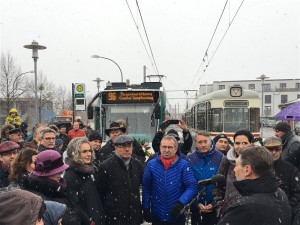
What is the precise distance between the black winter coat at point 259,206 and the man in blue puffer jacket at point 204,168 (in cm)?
237

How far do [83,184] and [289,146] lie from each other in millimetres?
3750

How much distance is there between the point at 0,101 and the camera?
85.3ft

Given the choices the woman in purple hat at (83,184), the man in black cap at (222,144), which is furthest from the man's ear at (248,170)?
the man in black cap at (222,144)

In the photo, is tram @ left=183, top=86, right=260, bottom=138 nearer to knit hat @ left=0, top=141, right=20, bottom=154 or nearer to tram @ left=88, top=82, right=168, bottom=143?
tram @ left=88, top=82, right=168, bottom=143

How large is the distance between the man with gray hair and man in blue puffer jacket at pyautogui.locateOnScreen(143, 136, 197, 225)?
1.83 metres

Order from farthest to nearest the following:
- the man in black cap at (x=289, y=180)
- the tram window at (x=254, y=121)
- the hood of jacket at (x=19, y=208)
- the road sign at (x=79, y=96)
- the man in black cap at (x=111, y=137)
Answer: the tram window at (x=254, y=121)
the road sign at (x=79, y=96)
the man in black cap at (x=111, y=137)
the man in black cap at (x=289, y=180)
the hood of jacket at (x=19, y=208)

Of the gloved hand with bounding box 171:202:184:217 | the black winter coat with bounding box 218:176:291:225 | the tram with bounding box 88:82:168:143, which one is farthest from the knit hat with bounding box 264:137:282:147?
the tram with bounding box 88:82:168:143

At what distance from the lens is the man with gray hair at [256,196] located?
253cm

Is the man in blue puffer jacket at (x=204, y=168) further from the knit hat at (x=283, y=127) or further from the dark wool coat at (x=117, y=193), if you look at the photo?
the knit hat at (x=283, y=127)

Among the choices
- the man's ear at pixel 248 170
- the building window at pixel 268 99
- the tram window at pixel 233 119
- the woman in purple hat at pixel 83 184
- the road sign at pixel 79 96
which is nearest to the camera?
the man's ear at pixel 248 170

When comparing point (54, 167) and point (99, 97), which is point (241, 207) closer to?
point (54, 167)

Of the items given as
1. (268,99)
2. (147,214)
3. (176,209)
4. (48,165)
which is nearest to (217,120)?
(147,214)

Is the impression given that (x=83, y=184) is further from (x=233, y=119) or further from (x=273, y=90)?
(x=273, y=90)

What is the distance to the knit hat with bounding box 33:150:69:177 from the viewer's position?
126 inches
